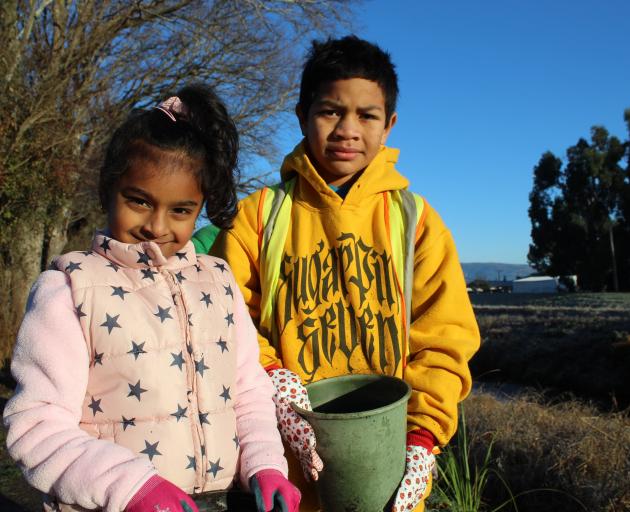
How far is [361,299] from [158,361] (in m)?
0.76

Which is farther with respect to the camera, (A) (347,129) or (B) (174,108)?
(A) (347,129)

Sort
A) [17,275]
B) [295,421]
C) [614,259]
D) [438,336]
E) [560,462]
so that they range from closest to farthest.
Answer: [295,421], [438,336], [560,462], [17,275], [614,259]

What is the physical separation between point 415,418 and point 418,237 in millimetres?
599

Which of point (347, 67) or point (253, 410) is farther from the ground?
point (347, 67)

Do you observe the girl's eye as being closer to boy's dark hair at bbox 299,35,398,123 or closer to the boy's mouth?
the boy's mouth

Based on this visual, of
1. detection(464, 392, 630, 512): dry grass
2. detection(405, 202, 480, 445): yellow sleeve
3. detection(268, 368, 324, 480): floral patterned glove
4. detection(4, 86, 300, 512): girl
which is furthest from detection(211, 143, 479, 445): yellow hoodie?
detection(464, 392, 630, 512): dry grass

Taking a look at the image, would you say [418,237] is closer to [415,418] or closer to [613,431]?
[415,418]

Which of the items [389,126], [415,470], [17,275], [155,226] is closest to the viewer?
[155,226]

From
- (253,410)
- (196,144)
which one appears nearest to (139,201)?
(196,144)

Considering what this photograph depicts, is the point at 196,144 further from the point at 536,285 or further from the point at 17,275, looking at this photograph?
the point at 536,285

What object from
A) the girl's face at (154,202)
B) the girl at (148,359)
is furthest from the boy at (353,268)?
the girl's face at (154,202)

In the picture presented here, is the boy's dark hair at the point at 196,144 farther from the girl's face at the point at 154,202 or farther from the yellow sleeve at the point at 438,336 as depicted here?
the yellow sleeve at the point at 438,336

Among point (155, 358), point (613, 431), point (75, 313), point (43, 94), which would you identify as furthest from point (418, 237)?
point (43, 94)

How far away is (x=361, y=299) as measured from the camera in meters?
2.06
